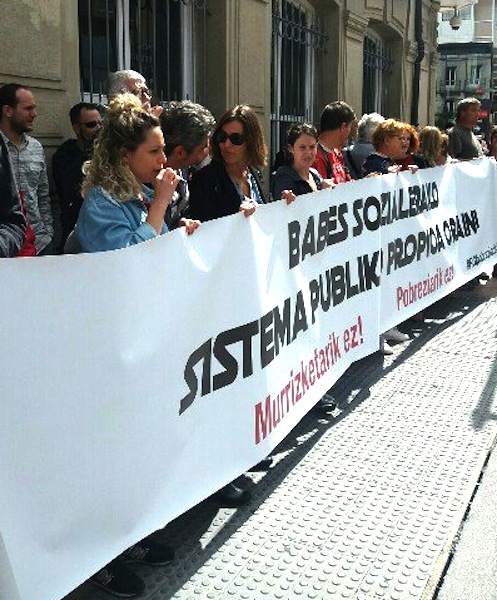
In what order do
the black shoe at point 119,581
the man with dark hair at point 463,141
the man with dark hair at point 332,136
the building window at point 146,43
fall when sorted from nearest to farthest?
1. the black shoe at point 119,581
2. the man with dark hair at point 332,136
3. the building window at point 146,43
4. the man with dark hair at point 463,141

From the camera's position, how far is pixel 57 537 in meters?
2.31

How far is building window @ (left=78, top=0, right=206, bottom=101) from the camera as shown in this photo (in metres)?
5.98

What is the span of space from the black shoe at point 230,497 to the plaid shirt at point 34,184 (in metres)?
2.03

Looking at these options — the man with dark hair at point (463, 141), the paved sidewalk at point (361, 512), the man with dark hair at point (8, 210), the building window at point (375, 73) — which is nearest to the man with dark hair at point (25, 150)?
the man with dark hair at point (8, 210)

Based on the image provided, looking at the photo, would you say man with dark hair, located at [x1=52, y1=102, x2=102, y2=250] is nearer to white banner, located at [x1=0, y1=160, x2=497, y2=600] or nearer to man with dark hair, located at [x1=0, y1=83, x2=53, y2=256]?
man with dark hair, located at [x1=0, y1=83, x2=53, y2=256]

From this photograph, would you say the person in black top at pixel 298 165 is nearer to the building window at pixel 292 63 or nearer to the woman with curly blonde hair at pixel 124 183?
the woman with curly blonde hair at pixel 124 183

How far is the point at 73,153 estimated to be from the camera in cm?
502

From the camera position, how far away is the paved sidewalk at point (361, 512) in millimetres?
2865

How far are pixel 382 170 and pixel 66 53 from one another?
245 cm

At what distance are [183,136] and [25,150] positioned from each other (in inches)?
56.0

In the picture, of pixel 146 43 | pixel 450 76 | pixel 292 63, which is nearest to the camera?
pixel 146 43

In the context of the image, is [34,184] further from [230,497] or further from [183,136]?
[230,497]

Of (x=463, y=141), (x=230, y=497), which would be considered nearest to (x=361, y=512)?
(x=230, y=497)

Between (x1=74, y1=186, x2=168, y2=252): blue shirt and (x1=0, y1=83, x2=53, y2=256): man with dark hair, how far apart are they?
161cm
